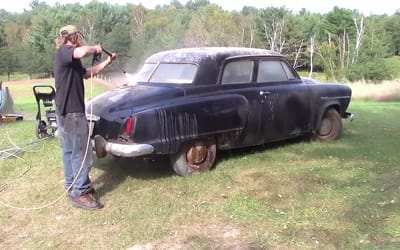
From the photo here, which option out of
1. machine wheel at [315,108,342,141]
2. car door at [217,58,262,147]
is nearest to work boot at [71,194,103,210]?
car door at [217,58,262,147]

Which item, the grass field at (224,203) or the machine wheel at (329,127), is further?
the machine wheel at (329,127)

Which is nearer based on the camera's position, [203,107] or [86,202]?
[86,202]

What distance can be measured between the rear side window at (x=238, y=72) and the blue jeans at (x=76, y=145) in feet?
6.92

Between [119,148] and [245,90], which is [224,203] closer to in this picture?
[119,148]

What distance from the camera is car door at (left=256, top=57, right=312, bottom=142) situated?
23.8 ft

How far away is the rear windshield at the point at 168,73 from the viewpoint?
6.78m

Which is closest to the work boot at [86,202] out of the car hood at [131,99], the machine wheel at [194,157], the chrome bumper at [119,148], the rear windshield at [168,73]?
the chrome bumper at [119,148]

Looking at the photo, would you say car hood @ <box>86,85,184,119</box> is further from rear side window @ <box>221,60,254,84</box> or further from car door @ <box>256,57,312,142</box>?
car door @ <box>256,57,312,142</box>

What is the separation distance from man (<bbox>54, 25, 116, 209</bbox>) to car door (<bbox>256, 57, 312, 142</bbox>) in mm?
2460

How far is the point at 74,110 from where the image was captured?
18.2 feet

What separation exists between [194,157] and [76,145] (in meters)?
1.60

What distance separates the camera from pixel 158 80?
6984 mm

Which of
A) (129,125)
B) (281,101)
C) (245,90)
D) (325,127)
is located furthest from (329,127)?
(129,125)

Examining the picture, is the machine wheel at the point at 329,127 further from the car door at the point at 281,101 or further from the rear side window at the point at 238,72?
the rear side window at the point at 238,72
